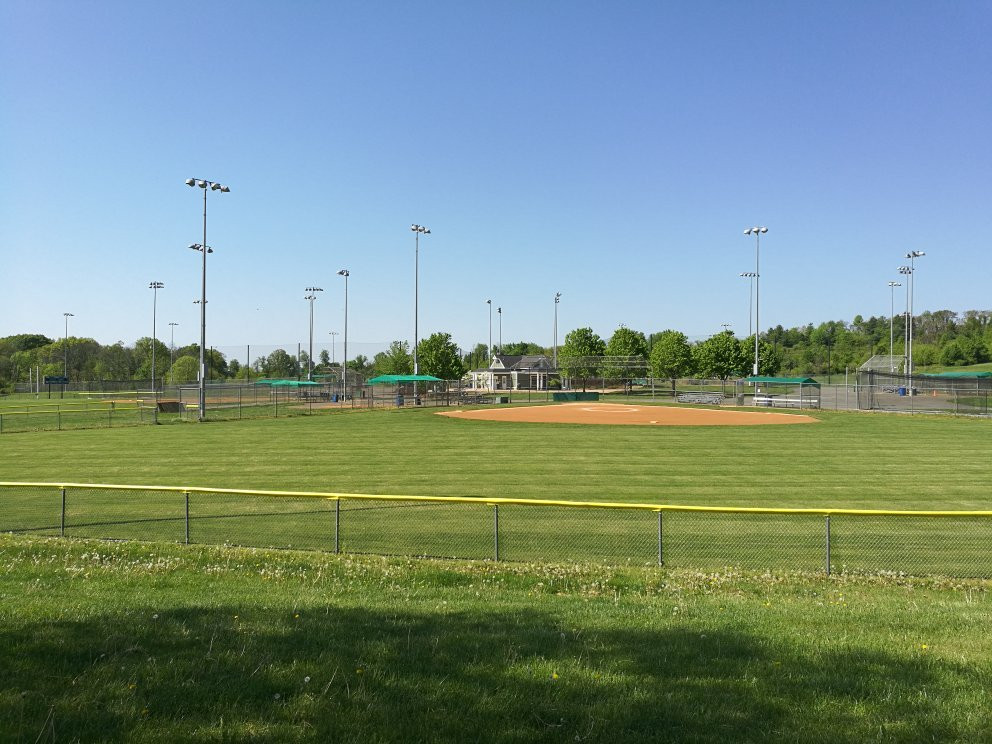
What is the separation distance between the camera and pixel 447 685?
4.86m

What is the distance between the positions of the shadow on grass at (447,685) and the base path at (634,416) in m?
36.0

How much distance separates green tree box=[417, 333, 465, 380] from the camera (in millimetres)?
101625

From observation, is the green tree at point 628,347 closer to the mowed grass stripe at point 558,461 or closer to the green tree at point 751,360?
the green tree at point 751,360

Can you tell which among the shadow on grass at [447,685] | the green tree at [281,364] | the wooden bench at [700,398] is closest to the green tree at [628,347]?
the wooden bench at [700,398]

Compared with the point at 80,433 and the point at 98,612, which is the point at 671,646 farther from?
the point at 80,433

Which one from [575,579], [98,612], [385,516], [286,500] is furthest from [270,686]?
[286,500]

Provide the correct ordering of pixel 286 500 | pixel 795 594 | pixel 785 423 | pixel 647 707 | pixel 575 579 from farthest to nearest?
pixel 785 423 < pixel 286 500 < pixel 575 579 < pixel 795 594 < pixel 647 707

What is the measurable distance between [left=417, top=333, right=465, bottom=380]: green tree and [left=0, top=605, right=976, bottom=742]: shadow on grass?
9471 cm

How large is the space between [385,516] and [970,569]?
35.3 ft

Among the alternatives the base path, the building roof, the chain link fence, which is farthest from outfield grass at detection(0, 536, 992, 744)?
the building roof

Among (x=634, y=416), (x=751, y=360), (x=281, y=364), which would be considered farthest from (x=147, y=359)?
(x=634, y=416)

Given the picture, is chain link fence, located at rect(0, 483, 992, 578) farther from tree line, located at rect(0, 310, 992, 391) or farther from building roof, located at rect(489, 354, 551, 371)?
building roof, located at rect(489, 354, 551, 371)

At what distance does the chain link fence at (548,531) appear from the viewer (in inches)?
463

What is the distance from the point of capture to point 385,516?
594 inches
